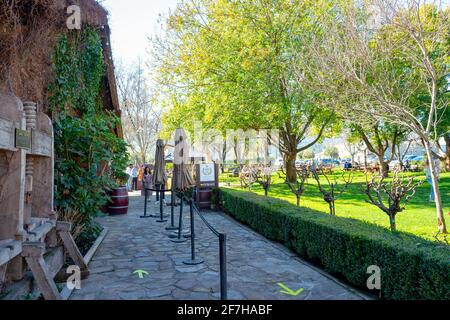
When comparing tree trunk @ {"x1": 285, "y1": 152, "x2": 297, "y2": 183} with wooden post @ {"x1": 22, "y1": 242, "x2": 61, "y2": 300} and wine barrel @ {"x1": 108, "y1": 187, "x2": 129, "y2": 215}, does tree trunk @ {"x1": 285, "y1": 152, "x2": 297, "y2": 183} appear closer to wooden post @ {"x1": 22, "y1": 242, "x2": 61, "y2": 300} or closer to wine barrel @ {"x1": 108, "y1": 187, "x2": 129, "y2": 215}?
wine barrel @ {"x1": 108, "y1": 187, "x2": 129, "y2": 215}

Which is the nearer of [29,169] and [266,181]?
[29,169]

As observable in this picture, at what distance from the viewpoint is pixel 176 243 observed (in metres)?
7.43

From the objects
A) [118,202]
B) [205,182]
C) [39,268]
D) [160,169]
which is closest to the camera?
[39,268]

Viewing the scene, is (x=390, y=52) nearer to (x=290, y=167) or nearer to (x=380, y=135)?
(x=290, y=167)

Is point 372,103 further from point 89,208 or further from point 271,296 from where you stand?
point 89,208

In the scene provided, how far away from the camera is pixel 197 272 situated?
5.29 metres

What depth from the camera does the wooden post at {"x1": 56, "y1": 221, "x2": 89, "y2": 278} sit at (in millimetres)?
4754

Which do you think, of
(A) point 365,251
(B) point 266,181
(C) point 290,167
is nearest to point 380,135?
(C) point 290,167

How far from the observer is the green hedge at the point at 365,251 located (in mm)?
3408

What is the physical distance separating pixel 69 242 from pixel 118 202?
22.9ft

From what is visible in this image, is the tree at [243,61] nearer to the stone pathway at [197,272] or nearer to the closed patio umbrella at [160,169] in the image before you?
the closed patio umbrella at [160,169]

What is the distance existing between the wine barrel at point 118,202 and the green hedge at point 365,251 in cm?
611
